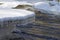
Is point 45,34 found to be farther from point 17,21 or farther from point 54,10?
point 17,21

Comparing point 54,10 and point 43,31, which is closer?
point 43,31

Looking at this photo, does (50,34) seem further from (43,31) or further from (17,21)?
(17,21)

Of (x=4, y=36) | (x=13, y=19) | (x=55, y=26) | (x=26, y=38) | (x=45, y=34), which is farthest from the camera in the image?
(x=55, y=26)

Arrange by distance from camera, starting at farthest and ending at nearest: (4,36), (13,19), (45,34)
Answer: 1. (45,34)
2. (4,36)
3. (13,19)

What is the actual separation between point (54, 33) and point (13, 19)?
101 centimetres

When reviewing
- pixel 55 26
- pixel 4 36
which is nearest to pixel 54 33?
pixel 55 26

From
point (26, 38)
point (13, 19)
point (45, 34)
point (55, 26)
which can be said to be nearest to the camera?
point (13, 19)

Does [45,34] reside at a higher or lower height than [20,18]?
lower

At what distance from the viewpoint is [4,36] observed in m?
0.51

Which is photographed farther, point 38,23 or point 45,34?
point 38,23

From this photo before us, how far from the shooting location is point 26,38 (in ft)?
4.04

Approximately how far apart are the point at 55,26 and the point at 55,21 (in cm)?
9

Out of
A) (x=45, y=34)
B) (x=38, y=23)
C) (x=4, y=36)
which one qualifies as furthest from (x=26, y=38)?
(x=4, y=36)

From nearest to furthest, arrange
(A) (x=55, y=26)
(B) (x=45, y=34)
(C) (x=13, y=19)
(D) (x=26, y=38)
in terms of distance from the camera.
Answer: (C) (x=13, y=19) → (D) (x=26, y=38) → (B) (x=45, y=34) → (A) (x=55, y=26)
